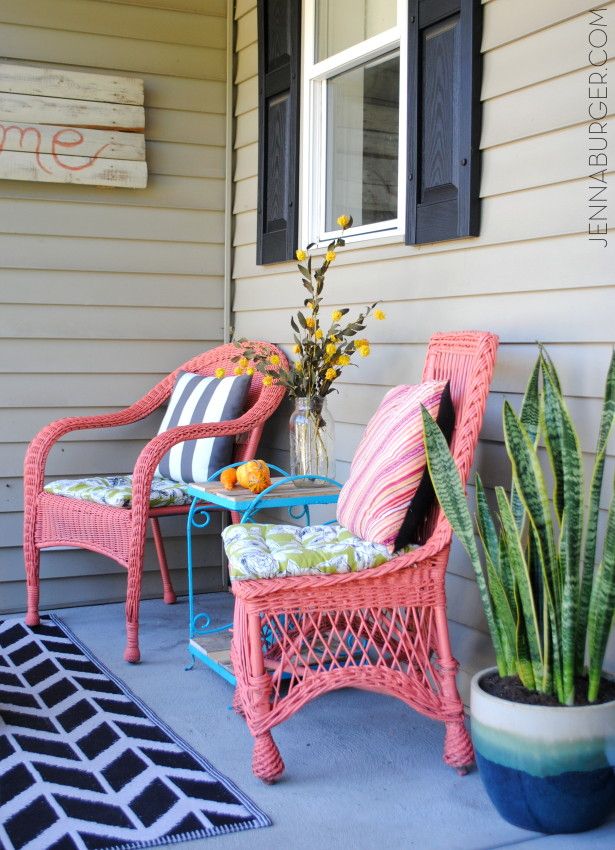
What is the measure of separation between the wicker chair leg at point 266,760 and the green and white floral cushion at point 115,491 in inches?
47.2

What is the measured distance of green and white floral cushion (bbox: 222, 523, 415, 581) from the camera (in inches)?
91.2

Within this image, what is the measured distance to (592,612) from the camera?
1993 mm

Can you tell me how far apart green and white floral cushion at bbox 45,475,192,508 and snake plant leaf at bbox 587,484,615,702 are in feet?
5.71

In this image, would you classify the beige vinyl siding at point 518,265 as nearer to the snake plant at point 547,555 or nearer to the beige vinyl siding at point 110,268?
the snake plant at point 547,555

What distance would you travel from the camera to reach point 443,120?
109 inches

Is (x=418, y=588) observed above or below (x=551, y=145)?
below

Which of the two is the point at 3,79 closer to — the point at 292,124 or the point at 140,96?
the point at 140,96

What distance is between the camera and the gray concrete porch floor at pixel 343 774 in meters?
2.03

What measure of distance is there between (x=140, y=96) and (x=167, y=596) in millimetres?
1977

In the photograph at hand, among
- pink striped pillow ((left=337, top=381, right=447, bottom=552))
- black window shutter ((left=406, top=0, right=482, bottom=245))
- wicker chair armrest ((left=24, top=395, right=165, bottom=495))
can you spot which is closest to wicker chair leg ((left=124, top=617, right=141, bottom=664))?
wicker chair armrest ((left=24, top=395, right=165, bottom=495))

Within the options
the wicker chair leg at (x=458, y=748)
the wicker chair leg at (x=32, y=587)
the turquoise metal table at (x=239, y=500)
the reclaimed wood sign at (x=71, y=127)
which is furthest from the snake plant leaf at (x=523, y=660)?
the reclaimed wood sign at (x=71, y=127)

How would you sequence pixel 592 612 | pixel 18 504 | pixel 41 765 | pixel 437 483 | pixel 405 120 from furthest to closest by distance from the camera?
pixel 18 504 < pixel 405 120 < pixel 41 765 < pixel 437 483 < pixel 592 612

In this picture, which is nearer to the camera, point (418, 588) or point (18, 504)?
point (418, 588)

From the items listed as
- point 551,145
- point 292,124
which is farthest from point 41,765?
point 292,124
